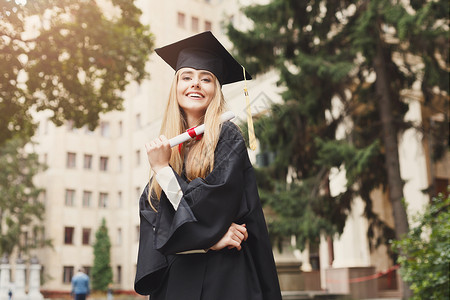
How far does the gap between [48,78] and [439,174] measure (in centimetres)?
2108

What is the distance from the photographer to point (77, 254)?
46.5 m

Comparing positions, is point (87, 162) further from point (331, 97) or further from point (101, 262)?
point (331, 97)

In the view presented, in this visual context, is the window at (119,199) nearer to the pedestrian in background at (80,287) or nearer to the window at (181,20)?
the window at (181,20)

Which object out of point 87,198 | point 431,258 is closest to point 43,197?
point 87,198

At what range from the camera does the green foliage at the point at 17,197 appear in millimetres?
40562

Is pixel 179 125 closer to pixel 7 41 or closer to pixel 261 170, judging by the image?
pixel 7 41

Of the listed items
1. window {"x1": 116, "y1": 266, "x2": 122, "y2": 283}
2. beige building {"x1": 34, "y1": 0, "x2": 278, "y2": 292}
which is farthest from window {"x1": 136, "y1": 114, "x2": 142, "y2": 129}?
window {"x1": 116, "y1": 266, "x2": 122, "y2": 283}

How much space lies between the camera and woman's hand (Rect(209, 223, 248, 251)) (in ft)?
8.21

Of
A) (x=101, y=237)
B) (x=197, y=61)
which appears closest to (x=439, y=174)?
(x=197, y=61)

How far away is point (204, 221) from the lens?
97.6 inches

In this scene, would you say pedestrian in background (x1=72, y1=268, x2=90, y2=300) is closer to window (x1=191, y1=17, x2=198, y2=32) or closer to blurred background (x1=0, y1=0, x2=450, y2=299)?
blurred background (x1=0, y1=0, x2=450, y2=299)

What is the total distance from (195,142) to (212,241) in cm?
60

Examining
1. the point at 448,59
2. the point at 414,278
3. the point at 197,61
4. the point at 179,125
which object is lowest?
the point at 414,278

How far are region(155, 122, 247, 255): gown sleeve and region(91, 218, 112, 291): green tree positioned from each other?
44.6 meters
